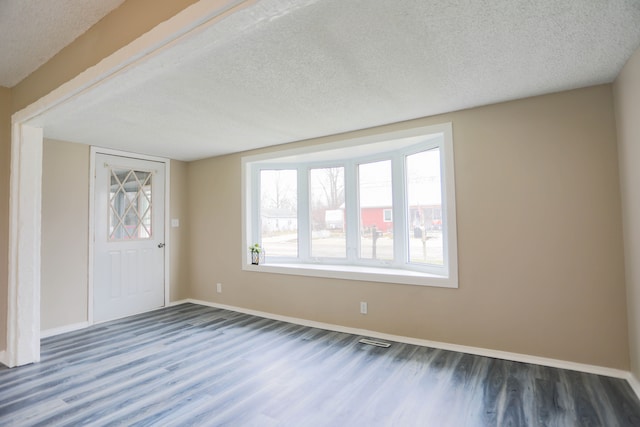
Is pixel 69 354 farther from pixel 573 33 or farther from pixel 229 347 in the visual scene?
pixel 573 33

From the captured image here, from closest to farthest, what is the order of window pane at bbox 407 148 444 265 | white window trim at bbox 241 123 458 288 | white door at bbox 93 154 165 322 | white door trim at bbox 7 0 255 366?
white door trim at bbox 7 0 255 366 < white window trim at bbox 241 123 458 288 < window pane at bbox 407 148 444 265 < white door at bbox 93 154 165 322

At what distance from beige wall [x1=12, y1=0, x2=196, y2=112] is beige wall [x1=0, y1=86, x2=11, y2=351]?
0.38 metres

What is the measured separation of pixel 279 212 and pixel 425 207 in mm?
2077

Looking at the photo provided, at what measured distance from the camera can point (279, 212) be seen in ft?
15.4

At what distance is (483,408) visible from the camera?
2.06 m

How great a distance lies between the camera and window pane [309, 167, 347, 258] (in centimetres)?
433

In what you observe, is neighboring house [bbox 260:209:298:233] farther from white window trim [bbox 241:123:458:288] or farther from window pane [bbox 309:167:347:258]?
window pane [bbox 309:167:347:258]

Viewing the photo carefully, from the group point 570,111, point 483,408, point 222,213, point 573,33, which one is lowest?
point 483,408

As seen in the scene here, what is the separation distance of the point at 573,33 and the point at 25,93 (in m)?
3.92

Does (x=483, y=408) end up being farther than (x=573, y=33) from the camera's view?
Yes

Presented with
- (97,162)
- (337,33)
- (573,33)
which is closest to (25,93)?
(97,162)

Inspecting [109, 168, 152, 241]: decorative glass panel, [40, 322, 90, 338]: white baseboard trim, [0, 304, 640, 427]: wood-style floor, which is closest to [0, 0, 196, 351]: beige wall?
[40, 322, 90, 338]: white baseboard trim

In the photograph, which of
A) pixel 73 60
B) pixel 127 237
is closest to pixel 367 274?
pixel 73 60

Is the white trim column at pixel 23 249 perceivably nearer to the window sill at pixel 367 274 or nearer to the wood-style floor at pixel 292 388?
the wood-style floor at pixel 292 388
